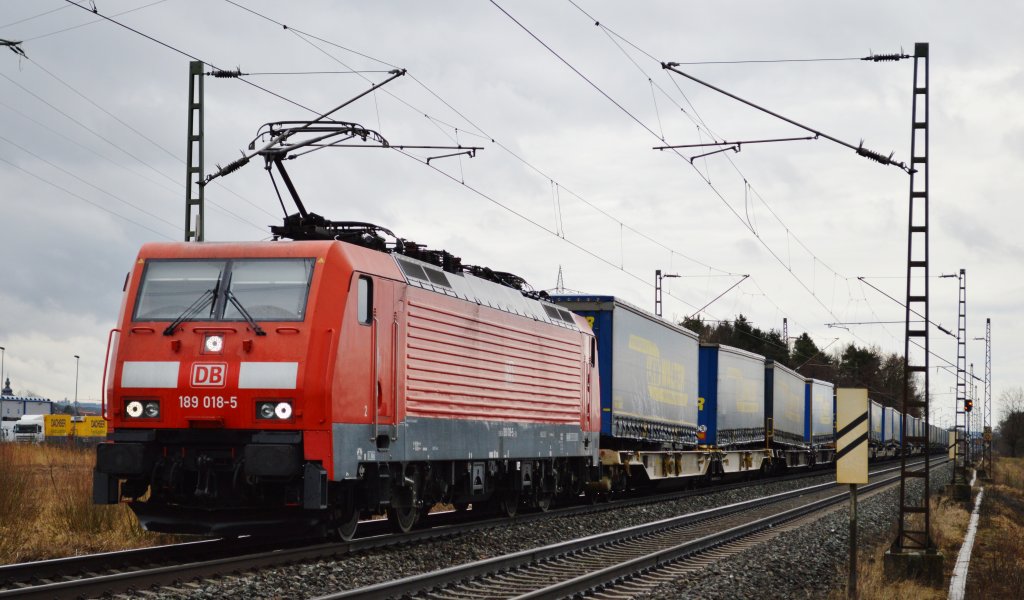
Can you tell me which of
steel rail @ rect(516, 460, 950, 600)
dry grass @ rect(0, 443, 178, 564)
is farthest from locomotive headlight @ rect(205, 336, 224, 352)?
steel rail @ rect(516, 460, 950, 600)

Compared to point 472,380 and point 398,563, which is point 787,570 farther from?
point 472,380

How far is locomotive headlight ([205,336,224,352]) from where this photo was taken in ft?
43.0

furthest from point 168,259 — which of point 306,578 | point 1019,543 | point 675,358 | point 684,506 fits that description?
point 675,358

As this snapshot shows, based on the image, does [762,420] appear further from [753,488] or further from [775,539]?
[775,539]

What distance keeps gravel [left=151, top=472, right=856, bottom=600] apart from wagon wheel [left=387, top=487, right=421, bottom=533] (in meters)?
0.70

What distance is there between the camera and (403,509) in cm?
1587

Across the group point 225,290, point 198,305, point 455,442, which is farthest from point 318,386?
point 455,442

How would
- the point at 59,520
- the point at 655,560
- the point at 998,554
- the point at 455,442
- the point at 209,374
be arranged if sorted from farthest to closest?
1. the point at 998,554
2. the point at 455,442
3. the point at 59,520
4. the point at 655,560
5. the point at 209,374

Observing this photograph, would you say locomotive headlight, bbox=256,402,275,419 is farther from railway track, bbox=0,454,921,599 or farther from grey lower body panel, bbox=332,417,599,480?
railway track, bbox=0,454,921,599

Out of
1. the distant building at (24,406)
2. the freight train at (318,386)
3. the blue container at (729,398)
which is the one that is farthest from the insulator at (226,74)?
the distant building at (24,406)

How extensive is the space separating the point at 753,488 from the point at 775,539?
15724mm

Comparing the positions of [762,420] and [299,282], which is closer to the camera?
[299,282]

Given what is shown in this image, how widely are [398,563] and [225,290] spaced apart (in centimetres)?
360

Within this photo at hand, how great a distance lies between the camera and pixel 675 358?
30.5 m
